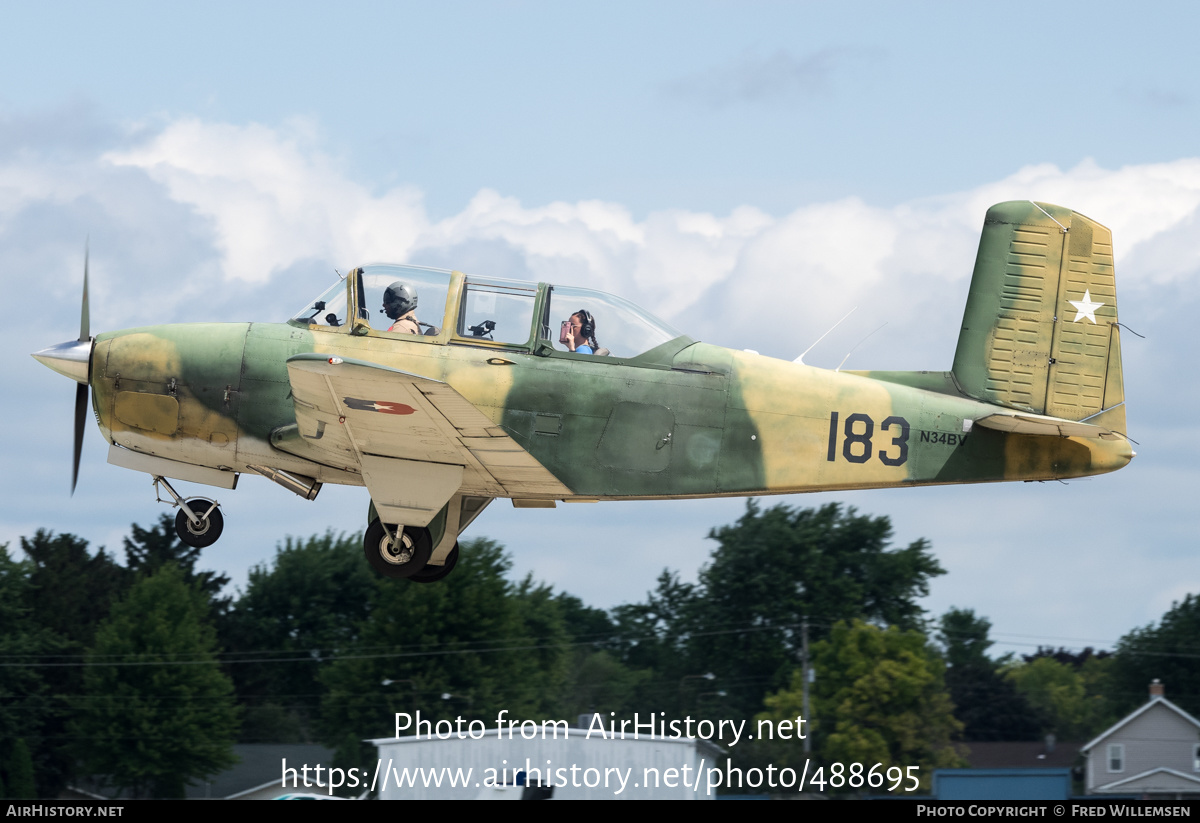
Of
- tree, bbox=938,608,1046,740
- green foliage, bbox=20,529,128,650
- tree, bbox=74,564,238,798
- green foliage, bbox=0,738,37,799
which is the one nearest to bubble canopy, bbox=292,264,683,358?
tree, bbox=74,564,238,798

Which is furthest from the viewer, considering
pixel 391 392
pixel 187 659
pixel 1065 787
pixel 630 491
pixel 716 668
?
pixel 716 668

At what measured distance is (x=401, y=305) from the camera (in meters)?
11.7

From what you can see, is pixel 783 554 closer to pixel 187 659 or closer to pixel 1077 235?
pixel 187 659

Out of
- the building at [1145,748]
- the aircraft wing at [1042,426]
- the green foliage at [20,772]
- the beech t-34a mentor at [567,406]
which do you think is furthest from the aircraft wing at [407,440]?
the building at [1145,748]

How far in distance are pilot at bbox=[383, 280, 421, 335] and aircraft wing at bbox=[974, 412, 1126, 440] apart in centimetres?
500

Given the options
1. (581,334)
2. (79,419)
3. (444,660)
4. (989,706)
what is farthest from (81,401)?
(989,706)

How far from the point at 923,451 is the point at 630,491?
2602 mm

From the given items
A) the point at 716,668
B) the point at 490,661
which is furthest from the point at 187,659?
the point at 716,668

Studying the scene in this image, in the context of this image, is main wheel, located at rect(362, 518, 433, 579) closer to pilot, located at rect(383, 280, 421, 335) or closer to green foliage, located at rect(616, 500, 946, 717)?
A: pilot, located at rect(383, 280, 421, 335)

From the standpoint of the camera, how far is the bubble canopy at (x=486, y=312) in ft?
38.2

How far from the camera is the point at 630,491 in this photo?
11570 mm

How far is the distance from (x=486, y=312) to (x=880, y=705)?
39828 millimetres

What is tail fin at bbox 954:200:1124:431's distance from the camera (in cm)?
1214

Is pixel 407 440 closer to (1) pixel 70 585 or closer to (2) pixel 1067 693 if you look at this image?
(1) pixel 70 585
